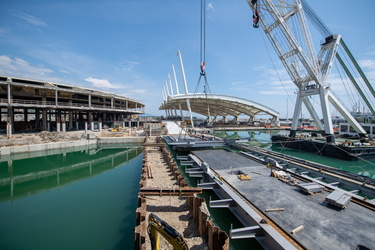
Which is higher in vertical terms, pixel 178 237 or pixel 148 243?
pixel 178 237

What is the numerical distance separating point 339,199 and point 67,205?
49.5ft

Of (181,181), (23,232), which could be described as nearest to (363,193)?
(181,181)

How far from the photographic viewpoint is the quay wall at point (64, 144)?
83.2ft

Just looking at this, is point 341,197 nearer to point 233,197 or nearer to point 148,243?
point 233,197

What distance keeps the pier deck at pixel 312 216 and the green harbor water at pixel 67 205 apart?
6.41 metres

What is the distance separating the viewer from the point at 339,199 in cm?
823

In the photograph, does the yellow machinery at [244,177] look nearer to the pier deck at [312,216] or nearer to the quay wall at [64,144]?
the pier deck at [312,216]

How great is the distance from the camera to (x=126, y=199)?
1191 cm

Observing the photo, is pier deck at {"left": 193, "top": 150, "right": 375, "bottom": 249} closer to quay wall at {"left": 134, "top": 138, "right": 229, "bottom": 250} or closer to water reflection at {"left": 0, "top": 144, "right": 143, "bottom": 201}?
quay wall at {"left": 134, "top": 138, "right": 229, "bottom": 250}

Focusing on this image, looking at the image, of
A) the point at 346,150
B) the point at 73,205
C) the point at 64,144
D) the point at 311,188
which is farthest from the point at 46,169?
the point at 346,150

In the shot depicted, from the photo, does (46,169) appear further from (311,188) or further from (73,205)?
(311,188)

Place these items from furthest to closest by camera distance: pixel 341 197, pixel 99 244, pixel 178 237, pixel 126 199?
pixel 126 199
pixel 341 197
pixel 99 244
pixel 178 237

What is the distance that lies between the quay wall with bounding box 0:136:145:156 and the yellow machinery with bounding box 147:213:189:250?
3056cm

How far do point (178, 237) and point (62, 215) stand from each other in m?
8.60
